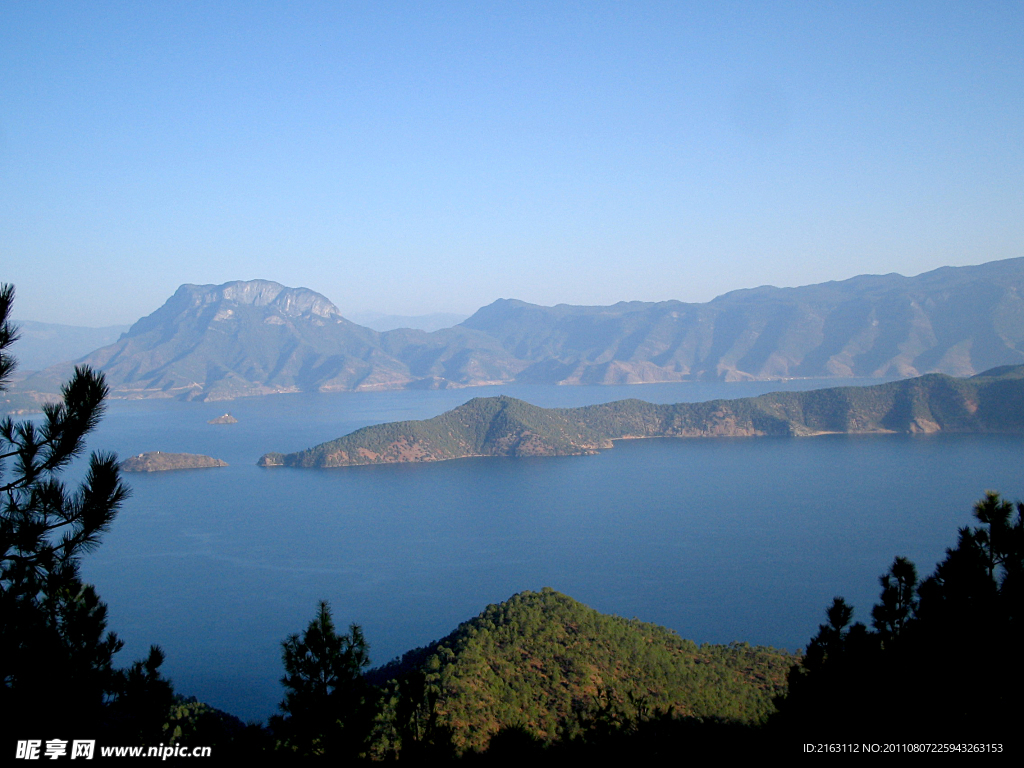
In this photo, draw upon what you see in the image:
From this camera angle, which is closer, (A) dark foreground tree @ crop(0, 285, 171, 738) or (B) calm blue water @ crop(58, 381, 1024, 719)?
(A) dark foreground tree @ crop(0, 285, 171, 738)

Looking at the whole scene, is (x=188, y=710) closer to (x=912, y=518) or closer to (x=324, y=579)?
(x=324, y=579)

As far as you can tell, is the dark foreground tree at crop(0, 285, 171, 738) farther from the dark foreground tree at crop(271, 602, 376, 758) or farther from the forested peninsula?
the forested peninsula

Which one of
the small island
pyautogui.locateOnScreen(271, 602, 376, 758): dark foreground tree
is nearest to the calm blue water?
the small island

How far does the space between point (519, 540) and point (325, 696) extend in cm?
4140

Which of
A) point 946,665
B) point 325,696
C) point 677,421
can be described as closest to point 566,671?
point 325,696

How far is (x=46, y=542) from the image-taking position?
5.08m

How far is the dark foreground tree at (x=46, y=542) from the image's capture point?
4.84m

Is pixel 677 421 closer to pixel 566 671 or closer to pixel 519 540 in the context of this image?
pixel 519 540

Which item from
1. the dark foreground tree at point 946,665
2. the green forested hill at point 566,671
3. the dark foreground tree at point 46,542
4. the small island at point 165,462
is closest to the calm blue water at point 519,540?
the small island at point 165,462

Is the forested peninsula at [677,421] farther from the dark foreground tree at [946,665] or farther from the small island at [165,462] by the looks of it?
the dark foreground tree at [946,665]

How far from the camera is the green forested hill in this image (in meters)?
16.3

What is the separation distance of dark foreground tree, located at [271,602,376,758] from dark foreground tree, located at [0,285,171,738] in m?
2.67

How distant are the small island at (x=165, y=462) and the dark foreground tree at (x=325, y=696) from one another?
77.0 meters

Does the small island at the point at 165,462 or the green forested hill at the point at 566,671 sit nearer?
the green forested hill at the point at 566,671
